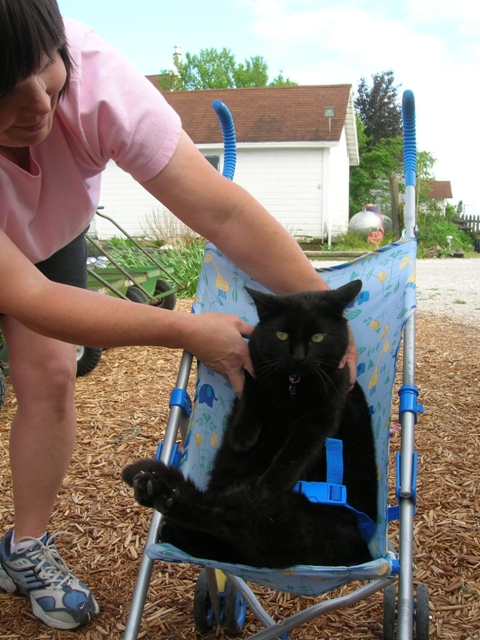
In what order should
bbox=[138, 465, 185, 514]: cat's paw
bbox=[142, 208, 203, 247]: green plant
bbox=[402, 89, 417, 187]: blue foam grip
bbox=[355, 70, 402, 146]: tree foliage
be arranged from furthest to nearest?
bbox=[355, 70, 402, 146]: tree foliage
bbox=[142, 208, 203, 247]: green plant
bbox=[402, 89, 417, 187]: blue foam grip
bbox=[138, 465, 185, 514]: cat's paw

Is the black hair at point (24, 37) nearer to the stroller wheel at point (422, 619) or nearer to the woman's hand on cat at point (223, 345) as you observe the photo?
the woman's hand on cat at point (223, 345)

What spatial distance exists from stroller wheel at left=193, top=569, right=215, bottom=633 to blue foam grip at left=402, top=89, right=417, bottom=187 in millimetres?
1411

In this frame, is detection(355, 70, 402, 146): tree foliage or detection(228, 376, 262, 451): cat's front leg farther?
detection(355, 70, 402, 146): tree foliage

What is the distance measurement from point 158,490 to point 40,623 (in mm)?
898

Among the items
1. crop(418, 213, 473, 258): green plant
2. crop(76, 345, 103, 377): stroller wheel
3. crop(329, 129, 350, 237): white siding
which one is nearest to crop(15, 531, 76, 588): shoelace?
crop(76, 345, 103, 377): stroller wheel

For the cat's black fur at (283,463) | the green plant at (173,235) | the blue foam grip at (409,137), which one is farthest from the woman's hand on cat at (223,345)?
the green plant at (173,235)

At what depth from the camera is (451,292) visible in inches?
311

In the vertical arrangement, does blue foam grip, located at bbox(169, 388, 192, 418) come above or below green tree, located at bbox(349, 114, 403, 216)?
below

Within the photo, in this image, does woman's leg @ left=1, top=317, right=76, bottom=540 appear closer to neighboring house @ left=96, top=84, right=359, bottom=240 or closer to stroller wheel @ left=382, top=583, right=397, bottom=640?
stroller wheel @ left=382, top=583, right=397, bottom=640

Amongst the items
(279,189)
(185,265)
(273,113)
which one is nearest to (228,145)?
(185,265)

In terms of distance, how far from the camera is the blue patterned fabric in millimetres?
1663

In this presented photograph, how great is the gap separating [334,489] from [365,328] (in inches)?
25.7

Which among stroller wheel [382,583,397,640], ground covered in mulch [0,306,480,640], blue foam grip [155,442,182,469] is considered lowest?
ground covered in mulch [0,306,480,640]

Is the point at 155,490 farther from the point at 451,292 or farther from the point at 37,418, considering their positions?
the point at 451,292
